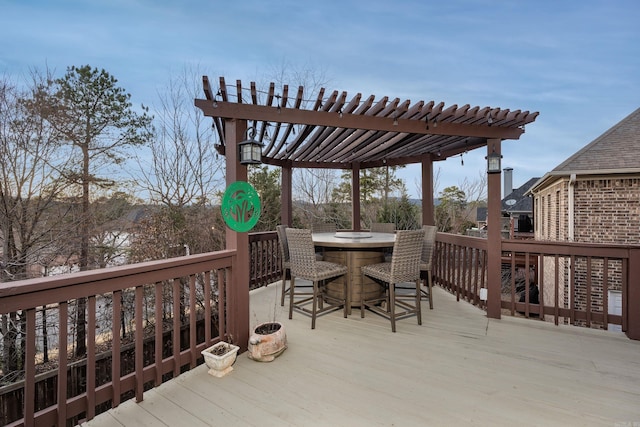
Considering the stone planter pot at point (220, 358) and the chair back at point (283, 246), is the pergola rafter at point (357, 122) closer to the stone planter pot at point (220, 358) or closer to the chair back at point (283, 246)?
the chair back at point (283, 246)

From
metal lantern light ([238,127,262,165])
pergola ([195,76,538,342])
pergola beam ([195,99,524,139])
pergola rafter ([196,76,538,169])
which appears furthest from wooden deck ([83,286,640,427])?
pergola beam ([195,99,524,139])

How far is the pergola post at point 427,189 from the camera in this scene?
212 inches

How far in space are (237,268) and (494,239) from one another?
3.17 m

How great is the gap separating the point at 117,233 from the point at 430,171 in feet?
23.3

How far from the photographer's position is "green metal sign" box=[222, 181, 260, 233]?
2.69 m

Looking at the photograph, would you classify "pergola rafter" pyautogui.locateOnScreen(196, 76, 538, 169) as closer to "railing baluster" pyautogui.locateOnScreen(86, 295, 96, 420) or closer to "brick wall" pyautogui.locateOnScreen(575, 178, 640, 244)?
"railing baluster" pyautogui.locateOnScreen(86, 295, 96, 420)

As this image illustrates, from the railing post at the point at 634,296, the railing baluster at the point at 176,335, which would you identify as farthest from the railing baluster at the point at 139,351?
the railing post at the point at 634,296

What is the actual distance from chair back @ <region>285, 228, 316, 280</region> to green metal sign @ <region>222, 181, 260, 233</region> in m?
0.66

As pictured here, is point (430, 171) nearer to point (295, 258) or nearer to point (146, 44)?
point (295, 258)

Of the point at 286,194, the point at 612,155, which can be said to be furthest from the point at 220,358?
the point at 612,155

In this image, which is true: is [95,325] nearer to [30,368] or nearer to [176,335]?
[30,368]

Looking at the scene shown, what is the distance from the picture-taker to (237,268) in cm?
277

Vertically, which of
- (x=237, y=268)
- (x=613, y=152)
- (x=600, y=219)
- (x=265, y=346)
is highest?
(x=613, y=152)

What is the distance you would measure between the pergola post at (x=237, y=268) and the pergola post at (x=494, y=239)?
119 inches
